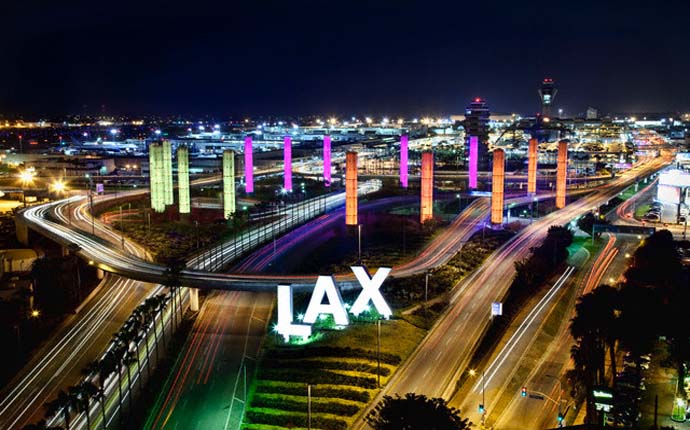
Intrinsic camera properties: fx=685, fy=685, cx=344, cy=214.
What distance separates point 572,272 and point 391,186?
40.8 m

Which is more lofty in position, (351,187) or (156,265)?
(351,187)

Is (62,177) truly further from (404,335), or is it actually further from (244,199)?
(404,335)

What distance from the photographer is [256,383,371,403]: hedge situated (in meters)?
30.6

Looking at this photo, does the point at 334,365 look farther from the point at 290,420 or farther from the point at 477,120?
the point at 477,120

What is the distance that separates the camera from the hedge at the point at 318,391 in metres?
30.6

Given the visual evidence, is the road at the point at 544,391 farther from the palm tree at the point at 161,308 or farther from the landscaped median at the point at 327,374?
the palm tree at the point at 161,308

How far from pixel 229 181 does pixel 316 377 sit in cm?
3588

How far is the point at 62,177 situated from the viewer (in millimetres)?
96062

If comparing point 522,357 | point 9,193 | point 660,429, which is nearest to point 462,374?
point 522,357

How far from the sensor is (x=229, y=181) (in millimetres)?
65125

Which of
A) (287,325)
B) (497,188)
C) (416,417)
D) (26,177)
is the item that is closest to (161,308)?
(287,325)

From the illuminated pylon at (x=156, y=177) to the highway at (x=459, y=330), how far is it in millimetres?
33325

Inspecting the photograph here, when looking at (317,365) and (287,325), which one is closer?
(317,365)

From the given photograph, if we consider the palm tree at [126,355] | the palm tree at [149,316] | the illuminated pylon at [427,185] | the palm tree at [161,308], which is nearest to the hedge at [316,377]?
the palm tree at [126,355]
